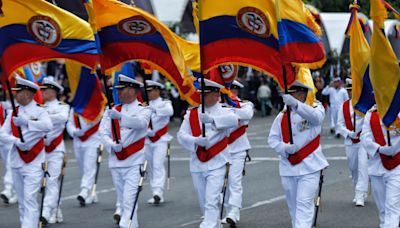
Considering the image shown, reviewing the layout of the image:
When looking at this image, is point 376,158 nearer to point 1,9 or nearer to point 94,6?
point 94,6

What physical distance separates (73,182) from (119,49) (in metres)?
7.21

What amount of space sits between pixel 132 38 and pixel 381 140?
350 cm

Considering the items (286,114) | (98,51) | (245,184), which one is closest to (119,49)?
(98,51)

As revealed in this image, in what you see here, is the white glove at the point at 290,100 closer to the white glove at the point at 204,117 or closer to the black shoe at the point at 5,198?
the white glove at the point at 204,117

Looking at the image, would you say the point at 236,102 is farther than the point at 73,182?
No

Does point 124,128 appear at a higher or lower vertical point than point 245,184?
higher

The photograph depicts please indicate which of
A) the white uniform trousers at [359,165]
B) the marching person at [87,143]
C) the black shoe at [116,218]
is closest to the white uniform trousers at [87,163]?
the marching person at [87,143]

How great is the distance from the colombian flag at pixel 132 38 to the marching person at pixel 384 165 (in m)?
2.43

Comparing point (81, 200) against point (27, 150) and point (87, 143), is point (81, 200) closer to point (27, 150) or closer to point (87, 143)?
point (87, 143)

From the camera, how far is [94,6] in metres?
12.7

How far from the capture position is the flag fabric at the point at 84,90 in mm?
16281

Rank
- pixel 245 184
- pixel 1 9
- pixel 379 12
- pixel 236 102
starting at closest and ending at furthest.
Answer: pixel 379 12 → pixel 1 9 → pixel 236 102 → pixel 245 184

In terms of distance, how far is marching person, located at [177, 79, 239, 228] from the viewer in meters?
12.1

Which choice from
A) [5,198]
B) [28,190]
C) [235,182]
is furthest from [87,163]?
[28,190]
